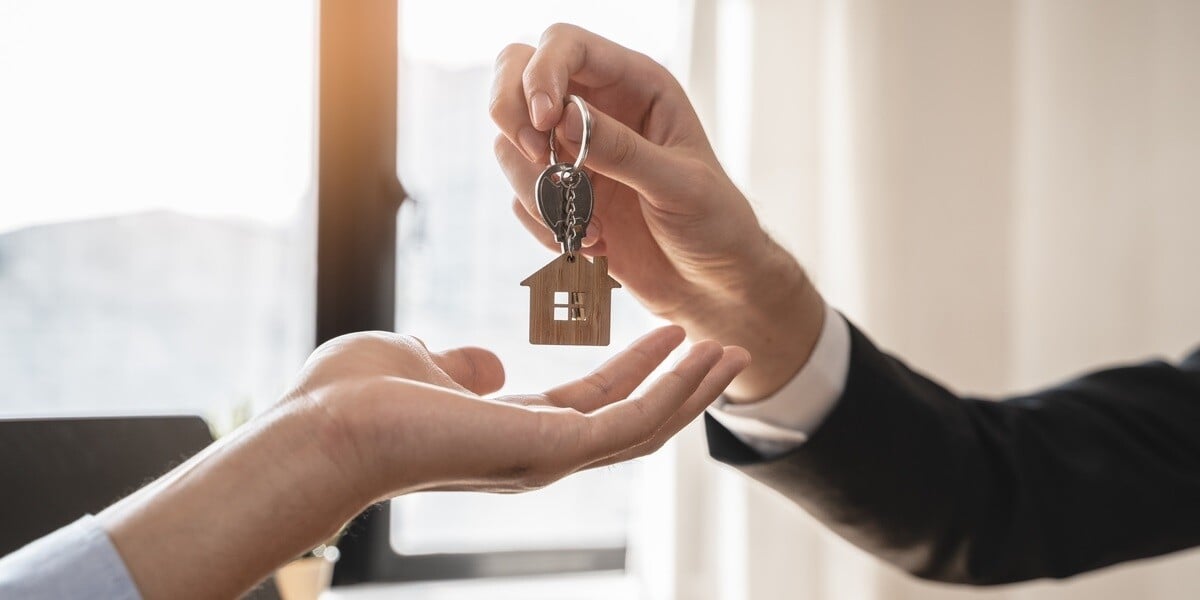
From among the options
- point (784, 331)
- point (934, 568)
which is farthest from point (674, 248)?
point (934, 568)

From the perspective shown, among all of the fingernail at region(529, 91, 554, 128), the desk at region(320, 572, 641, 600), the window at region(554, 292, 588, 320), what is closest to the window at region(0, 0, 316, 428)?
the desk at region(320, 572, 641, 600)

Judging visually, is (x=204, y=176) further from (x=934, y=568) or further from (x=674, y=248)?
(x=934, y=568)

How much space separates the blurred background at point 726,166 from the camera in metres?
1.58

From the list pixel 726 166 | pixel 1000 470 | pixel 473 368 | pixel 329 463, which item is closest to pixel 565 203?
pixel 473 368

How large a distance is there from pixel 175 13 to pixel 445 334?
851 mm

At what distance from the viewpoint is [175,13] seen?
1.64 meters

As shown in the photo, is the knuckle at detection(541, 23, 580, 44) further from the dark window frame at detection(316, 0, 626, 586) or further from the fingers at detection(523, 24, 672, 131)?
the dark window frame at detection(316, 0, 626, 586)

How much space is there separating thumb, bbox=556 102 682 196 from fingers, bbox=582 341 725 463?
0.55ft

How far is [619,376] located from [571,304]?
0.34ft

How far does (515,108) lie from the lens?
0.74 metres

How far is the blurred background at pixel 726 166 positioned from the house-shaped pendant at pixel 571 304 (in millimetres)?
831

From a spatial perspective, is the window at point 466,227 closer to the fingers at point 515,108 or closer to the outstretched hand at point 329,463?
the fingers at point 515,108

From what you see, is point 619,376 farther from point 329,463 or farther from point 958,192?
point 958,192

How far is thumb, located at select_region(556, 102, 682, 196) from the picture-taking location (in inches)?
27.7
